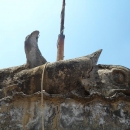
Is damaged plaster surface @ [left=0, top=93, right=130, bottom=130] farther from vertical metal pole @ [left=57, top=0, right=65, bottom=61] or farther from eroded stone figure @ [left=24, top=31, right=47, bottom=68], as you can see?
vertical metal pole @ [left=57, top=0, right=65, bottom=61]

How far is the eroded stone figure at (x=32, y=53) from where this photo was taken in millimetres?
6367

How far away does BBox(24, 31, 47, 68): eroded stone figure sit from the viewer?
6.37 metres

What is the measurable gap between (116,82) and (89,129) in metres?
1.34

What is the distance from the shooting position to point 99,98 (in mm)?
4906

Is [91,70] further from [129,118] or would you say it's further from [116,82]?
[129,118]

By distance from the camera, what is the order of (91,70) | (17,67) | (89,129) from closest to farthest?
(89,129) → (91,70) → (17,67)

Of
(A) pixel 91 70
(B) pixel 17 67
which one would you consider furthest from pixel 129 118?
(B) pixel 17 67

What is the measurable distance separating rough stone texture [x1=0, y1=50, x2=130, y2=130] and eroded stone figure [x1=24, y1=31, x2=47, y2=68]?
0.81 m

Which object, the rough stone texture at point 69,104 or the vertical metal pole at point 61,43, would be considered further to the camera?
the vertical metal pole at point 61,43

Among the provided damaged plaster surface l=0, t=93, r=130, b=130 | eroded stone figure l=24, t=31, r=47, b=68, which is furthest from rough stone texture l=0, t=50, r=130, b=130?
eroded stone figure l=24, t=31, r=47, b=68

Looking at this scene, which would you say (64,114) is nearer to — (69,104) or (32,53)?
(69,104)

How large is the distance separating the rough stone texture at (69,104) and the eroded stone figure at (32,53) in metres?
0.81

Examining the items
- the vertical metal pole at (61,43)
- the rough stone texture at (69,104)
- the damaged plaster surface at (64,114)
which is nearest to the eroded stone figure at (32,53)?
the rough stone texture at (69,104)

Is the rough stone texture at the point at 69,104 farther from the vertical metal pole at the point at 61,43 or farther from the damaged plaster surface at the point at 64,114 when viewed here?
the vertical metal pole at the point at 61,43
